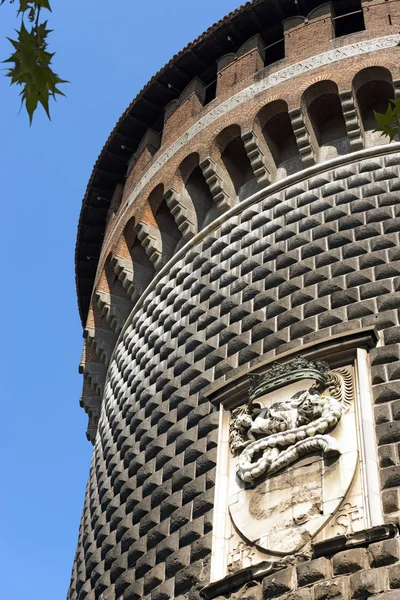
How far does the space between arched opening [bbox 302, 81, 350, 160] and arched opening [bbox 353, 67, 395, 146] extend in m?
0.23

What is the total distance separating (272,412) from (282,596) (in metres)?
1.68

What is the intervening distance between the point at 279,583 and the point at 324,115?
5.92m

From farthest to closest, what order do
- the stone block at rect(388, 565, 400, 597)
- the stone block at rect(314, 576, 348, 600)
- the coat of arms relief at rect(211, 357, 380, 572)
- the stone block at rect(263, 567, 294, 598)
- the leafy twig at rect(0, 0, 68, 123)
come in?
the coat of arms relief at rect(211, 357, 380, 572), the stone block at rect(263, 567, 294, 598), the stone block at rect(314, 576, 348, 600), the stone block at rect(388, 565, 400, 597), the leafy twig at rect(0, 0, 68, 123)

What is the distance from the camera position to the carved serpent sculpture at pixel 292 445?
811cm

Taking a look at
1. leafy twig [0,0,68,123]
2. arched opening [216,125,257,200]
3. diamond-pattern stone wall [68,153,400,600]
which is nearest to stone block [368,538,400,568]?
diamond-pattern stone wall [68,153,400,600]

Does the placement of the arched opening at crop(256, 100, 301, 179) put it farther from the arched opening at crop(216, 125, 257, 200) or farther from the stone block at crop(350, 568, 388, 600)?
the stone block at crop(350, 568, 388, 600)

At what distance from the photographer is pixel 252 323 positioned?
9.84 metres

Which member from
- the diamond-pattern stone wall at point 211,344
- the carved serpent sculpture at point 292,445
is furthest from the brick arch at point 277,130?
the carved serpent sculpture at point 292,445

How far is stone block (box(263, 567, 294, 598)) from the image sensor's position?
24.3 feet

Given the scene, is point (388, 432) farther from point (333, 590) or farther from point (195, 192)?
point (195, 192)

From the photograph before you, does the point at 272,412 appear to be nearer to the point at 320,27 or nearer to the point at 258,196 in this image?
the point at 258,196

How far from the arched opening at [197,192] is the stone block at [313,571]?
5.32 m

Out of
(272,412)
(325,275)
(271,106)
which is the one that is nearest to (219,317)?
(325,275)

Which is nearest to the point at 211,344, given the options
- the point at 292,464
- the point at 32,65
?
the point at 292,464
